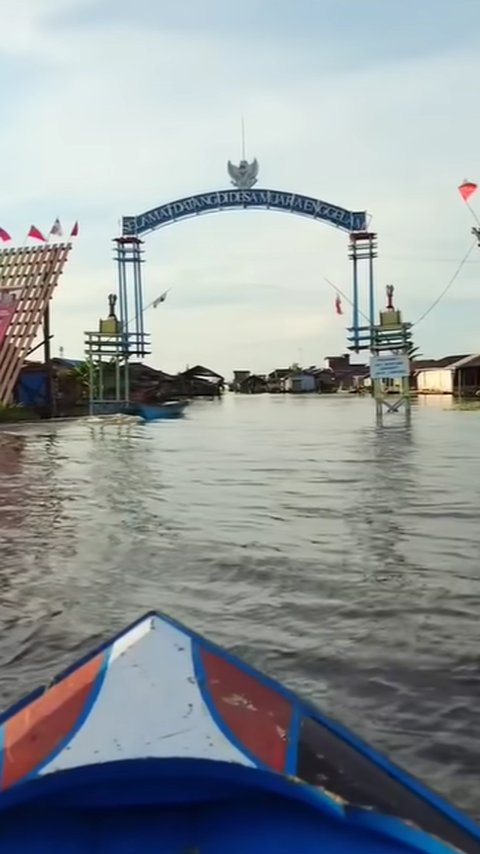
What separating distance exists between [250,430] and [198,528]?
1737 cm

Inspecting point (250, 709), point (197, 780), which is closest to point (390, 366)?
point (250, 709)

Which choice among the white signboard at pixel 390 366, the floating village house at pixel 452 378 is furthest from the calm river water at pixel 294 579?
the floating village house at pixel 452 378

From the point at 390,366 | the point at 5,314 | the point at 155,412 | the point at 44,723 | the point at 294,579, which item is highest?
the point at 5,314

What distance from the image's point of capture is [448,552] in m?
6.71

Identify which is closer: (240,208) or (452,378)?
(240,208)

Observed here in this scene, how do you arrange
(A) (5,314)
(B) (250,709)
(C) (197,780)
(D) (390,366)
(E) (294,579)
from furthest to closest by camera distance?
(A) (5,314)
(D) (390,366)
(E) (294,579)
(B) (250,709)
(C) (197,780)

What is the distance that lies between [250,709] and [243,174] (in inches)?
1319

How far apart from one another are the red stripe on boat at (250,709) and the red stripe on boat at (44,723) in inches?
12.3

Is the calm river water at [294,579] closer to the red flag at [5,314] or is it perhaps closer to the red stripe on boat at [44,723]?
the red stripe on boat at [44,723]

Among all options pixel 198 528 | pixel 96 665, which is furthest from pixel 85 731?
pixel 198 528

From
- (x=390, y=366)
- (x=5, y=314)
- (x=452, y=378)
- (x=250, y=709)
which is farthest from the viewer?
(x=452, y=378)

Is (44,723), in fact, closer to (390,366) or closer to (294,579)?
(294,579)

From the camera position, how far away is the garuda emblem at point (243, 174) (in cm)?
3362

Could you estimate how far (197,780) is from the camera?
1.70m
